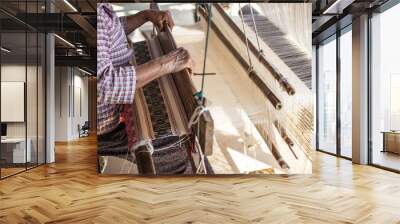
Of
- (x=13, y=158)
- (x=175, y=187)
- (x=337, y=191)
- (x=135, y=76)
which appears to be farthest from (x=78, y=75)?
(x=337, y=191)

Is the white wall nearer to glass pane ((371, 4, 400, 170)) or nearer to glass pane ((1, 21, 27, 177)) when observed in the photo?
glass pane ((1, 21, 27, 177))

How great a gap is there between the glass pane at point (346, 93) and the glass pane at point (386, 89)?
837 mm

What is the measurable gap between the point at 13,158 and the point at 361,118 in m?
6.82

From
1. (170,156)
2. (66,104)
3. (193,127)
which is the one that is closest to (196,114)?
(193,127)

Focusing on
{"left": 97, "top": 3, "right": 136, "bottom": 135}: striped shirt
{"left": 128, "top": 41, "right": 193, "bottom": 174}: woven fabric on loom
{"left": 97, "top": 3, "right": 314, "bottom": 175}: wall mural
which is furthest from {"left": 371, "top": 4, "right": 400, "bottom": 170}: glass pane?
{"left": 97, "top": 3, "right": 136, "bottom": 135}: striped shirt

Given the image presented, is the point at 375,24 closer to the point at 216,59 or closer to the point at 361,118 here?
the point at 361,118

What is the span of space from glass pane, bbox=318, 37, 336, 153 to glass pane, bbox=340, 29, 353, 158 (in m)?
0.48

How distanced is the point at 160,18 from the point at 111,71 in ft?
4.02

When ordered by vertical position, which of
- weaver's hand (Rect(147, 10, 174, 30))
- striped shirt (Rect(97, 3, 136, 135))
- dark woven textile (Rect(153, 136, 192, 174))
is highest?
weaver's hand (Rect(147, 10, 174, 30))

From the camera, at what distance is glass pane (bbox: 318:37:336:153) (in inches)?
380

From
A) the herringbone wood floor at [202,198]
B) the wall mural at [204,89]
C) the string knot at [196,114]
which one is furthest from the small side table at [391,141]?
the string knot at [196,114]

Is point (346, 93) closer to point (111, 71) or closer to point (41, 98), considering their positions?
point (111, 71)

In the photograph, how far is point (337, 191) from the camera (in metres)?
5.05

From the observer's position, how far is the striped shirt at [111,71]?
5934 mm
